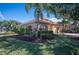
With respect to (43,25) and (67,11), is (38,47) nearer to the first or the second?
(43,25)

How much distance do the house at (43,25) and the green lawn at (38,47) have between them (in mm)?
90

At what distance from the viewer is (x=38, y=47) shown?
1699 millimetres

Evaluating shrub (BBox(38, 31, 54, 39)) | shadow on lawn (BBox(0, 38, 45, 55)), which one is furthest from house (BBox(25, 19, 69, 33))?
shadow on lawn (BBox(0, 38, 45, 55))

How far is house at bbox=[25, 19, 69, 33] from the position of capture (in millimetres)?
1703

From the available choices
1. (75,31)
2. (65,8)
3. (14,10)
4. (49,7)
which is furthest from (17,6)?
(75,31)

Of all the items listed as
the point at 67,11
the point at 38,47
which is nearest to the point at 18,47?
the point at 38,47

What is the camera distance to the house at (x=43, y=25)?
5.59ft

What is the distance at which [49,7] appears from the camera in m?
1.71

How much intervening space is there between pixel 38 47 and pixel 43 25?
0.20 meters

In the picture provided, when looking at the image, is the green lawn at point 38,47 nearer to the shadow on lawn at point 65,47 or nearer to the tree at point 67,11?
the shadow on lawn at point 65,47

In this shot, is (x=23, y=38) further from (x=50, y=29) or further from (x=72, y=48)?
(x=72, y=48)

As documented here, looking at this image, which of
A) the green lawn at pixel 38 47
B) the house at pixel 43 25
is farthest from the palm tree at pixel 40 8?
the green lawn at pixel 38 47
